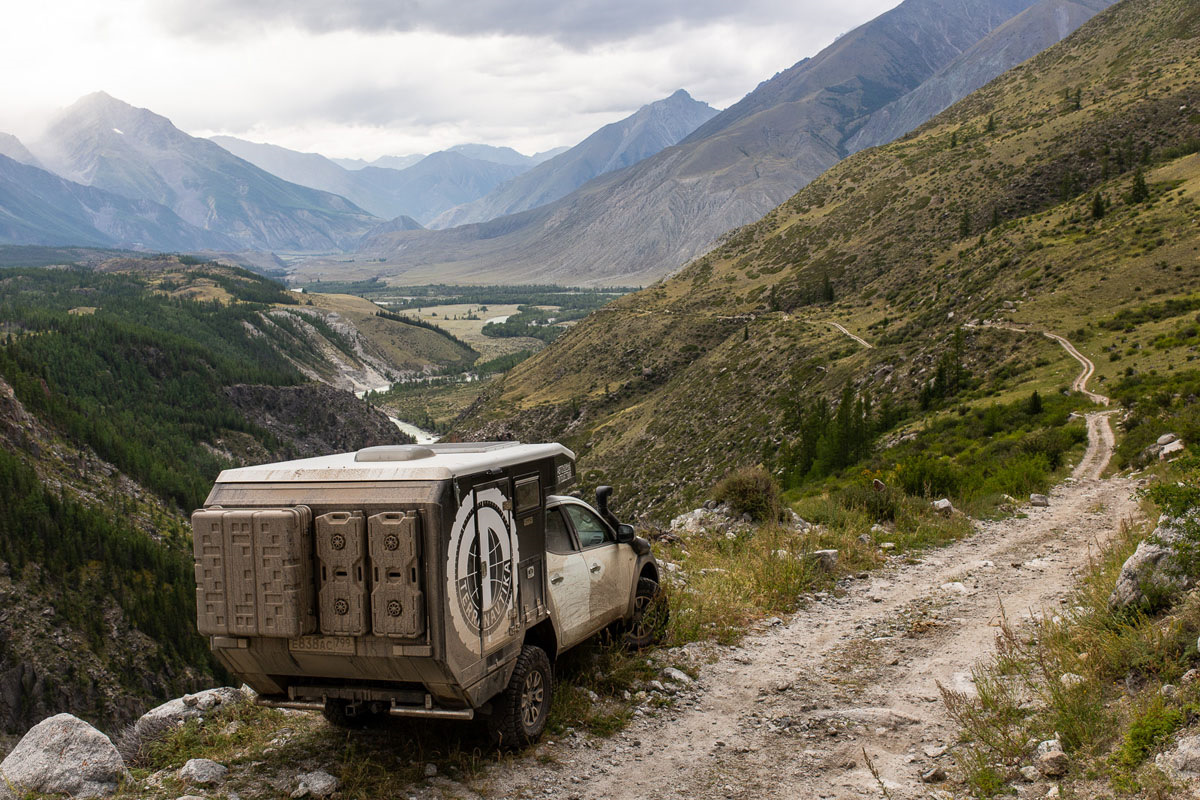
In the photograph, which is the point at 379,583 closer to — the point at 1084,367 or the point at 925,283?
the point at 1084,367

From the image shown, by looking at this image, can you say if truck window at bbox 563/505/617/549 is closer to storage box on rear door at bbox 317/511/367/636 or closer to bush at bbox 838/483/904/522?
storage box on rear door at bbox 317/511/367/636

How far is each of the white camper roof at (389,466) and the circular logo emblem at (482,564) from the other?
35 cm

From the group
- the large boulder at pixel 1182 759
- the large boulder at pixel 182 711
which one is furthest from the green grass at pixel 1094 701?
the large boulder at pixel 182 711

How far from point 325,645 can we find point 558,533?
3151 mm

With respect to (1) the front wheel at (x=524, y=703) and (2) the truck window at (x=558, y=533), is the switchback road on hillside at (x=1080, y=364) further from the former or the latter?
(1) the front wheel at (x=524, y=703)

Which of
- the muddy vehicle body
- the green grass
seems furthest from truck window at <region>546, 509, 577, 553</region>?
the green grass

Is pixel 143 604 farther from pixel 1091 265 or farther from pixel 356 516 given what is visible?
pixel 1091 265

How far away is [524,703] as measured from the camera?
834 centimetres

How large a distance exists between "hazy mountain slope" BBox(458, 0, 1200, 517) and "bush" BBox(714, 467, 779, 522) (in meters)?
23.4

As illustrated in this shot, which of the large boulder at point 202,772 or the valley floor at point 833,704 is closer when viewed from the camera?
the large boulder at point 202,772

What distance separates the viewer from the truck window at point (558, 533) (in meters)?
9.45

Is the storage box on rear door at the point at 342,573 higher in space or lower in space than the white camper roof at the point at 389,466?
lower

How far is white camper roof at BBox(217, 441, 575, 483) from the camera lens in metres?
7.29

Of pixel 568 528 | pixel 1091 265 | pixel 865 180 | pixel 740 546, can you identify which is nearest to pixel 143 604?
pixel 740 546
